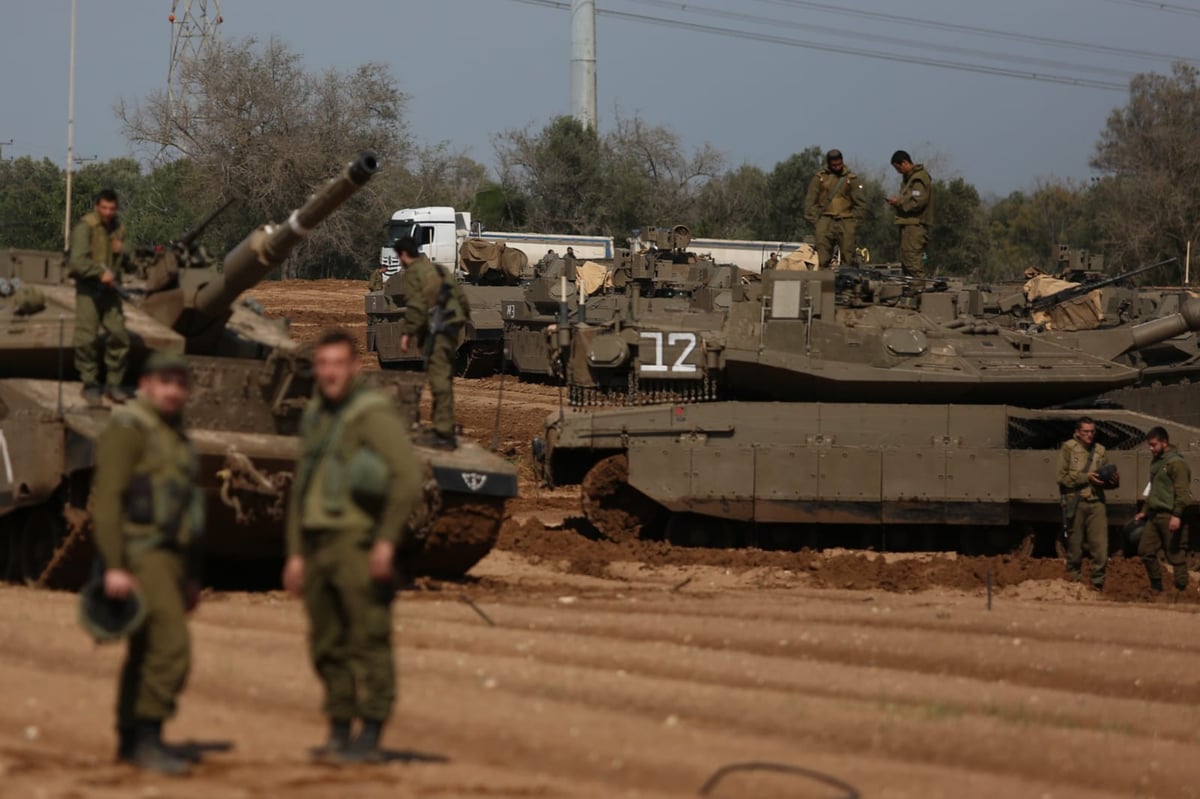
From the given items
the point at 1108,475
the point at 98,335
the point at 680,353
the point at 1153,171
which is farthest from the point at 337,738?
the point at 1153,171

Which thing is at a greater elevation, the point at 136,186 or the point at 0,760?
the point at 136,186

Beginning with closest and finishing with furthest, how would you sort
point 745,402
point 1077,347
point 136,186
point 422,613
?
point 422,613, point 745,402, point 1077,347, point 136,186

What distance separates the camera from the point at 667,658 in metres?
10.3

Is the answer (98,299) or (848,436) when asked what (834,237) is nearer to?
(848,436)

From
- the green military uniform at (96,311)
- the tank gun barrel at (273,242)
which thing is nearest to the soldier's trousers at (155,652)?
the tank gun barrel at (273,242)

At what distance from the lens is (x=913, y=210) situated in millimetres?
19016

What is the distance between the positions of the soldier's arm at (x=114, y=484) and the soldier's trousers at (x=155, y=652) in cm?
13

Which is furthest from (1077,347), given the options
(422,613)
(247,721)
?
(247,721)

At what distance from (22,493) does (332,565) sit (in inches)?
233

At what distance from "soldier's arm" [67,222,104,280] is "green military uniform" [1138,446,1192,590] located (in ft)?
29.5

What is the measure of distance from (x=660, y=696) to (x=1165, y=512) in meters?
7.90

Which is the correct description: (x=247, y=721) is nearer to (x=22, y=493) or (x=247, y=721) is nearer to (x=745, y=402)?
(x=22, y=493)

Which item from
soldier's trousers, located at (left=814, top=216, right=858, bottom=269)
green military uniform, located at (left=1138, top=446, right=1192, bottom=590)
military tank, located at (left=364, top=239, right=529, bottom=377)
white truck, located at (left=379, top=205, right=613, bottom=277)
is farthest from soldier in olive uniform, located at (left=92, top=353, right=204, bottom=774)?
white truck, located at (left=379, top=205, right=613, bottom=277)

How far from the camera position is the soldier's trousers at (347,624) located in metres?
6.80
